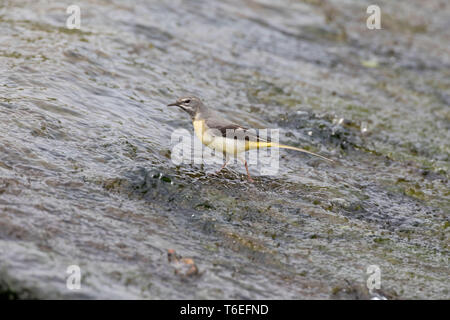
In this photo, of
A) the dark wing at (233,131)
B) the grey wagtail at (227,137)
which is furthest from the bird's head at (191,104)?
the dark wing at (233,131)

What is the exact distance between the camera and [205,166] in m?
8.90

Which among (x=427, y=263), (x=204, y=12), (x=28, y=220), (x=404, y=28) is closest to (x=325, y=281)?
(x=427, y=263)

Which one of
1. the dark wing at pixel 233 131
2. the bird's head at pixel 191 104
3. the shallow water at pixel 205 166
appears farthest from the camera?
the bird's head at pixel 191 104

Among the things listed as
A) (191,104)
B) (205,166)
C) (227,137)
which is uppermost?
(191,104)

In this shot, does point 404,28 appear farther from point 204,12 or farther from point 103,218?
point 103,218

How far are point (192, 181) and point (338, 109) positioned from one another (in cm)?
529

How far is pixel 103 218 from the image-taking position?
662 centimetres

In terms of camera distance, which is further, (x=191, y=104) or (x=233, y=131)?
(x=191, y=104)

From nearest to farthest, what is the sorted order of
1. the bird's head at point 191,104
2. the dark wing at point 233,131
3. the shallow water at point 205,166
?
1. the shallow water at point 205,166
2. the dark wing at point 233,131
3. the bird's head at point 191,104

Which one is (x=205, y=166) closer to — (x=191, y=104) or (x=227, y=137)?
(x=227, y=137)

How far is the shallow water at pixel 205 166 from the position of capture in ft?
20.1

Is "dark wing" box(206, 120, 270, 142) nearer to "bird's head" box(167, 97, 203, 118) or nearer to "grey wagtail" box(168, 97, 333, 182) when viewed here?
"grey wagtail" box(168, 97, 333, 182)

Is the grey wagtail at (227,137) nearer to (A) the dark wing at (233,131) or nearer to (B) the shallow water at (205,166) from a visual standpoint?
(A) the dark wing at (233,131)

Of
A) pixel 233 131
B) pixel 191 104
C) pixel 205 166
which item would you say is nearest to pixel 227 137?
pixel 233 131
